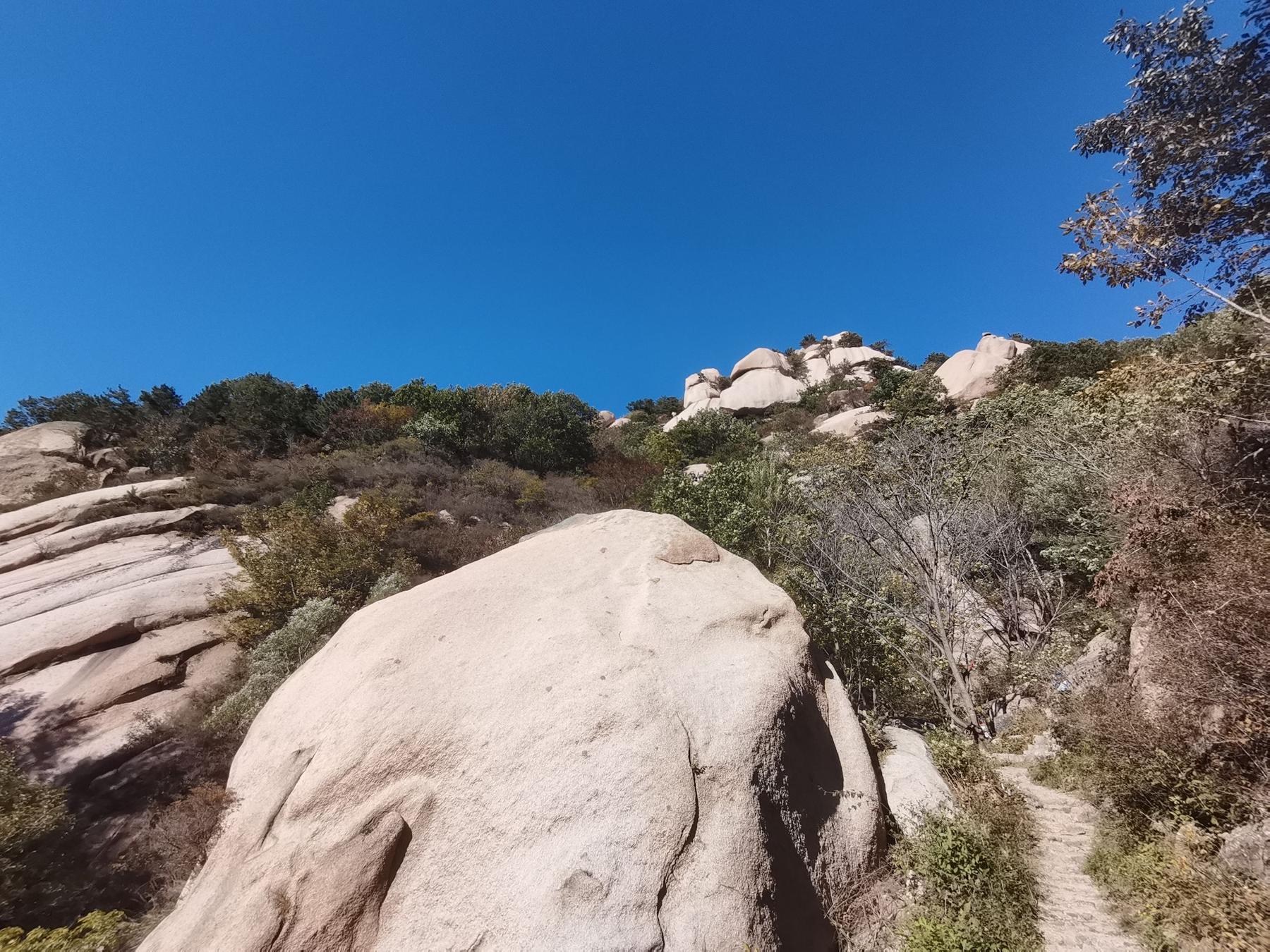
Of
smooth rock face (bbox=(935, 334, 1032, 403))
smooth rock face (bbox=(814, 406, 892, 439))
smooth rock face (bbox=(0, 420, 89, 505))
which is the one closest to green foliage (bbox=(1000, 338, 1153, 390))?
smooth rock face (bbox=(935, 334, 1032, 403))

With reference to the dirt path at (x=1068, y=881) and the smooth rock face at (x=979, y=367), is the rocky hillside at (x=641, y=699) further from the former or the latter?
the smooth rock face at (x=979, y=367)

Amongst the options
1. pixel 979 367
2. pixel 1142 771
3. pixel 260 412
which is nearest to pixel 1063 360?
pixel 979 367

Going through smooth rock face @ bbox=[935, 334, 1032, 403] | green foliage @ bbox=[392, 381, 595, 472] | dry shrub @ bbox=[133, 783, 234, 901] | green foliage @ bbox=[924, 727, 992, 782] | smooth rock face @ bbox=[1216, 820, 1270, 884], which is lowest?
dry shrub @ bbox=[133, 783, 234, 901]

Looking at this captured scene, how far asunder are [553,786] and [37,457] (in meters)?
26.7

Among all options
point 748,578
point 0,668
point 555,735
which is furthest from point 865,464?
point 0,668

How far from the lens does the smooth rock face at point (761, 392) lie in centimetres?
4122

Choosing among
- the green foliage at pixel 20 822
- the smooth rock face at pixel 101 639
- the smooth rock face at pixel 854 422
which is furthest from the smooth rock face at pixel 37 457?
the smooth rock face at pixel 854 422

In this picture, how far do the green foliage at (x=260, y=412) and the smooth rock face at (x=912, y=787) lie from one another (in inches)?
975

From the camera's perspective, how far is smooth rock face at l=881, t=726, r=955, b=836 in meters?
5.25

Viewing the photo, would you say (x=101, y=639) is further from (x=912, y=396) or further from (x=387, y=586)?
(x=912, y=396)

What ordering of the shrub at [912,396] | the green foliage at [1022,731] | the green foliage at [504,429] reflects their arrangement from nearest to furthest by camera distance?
1. the green foliage at [1022,731]
2. the green foliage at [504,429]
3. the shrub at [912,396]

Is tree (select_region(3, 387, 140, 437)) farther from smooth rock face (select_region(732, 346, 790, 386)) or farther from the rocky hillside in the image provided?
smooth rock face (select_region(732, 346, 790, 386))

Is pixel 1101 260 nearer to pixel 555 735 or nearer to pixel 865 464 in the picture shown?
pixel 555 735

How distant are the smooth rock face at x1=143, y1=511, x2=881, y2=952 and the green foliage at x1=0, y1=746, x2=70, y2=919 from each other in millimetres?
1981
